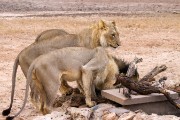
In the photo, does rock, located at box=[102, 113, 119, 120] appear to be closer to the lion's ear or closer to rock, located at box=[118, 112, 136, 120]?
rock, located at box=[118, 112, 136, 120]

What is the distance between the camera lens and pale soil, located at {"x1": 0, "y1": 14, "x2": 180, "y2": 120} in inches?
384

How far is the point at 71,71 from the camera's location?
6871mm

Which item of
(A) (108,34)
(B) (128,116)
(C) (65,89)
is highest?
(A) (108,34)

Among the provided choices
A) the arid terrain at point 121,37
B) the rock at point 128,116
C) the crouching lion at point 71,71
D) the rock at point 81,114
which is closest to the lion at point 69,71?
the crouching lion at point 71,71

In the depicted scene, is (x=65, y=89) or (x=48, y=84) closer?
(x=48, y=84)

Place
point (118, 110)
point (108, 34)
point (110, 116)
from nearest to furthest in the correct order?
point (110, 116) → point (118, 110) → point (108, 34)

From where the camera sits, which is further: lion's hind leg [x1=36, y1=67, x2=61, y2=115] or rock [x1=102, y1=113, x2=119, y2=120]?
lion's hind leg [x1=36, y1=67, x2=61, y2=115]

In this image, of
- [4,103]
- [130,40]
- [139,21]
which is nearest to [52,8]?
[139,21]

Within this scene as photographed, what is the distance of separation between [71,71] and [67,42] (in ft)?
4.32

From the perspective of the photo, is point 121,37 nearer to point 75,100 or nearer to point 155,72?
point 155,72

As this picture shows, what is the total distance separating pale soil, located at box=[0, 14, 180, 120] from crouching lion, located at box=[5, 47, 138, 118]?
834 mm

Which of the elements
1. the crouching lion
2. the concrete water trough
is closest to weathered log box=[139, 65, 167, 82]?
the crouching lion

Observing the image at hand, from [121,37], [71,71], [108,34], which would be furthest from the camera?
[121,37]

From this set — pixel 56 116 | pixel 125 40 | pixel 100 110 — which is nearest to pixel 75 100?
pixel 56 116
